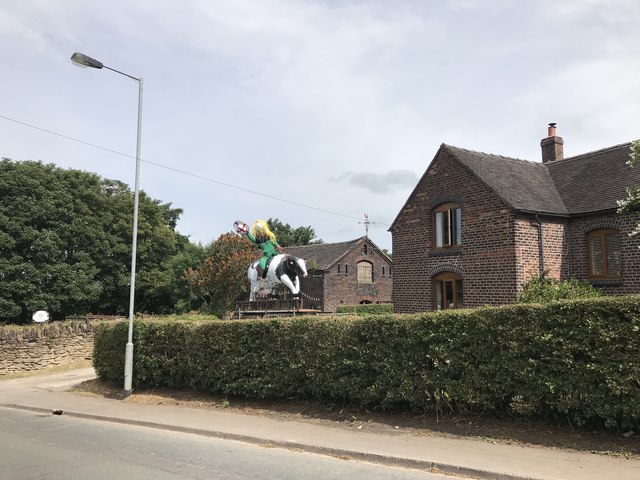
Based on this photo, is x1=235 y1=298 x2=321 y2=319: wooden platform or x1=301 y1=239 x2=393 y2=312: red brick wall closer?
x1=235 y1=298 x2=321 y2=319: wooden platform

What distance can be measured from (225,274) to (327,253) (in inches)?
441

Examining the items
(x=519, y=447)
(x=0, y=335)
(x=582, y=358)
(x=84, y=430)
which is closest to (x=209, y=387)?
(x=84, y=430)

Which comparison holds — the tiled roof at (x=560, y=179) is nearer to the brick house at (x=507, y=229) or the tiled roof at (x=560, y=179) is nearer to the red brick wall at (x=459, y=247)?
the brick house at (x=507, y=229)

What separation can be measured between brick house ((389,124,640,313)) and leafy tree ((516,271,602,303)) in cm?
39

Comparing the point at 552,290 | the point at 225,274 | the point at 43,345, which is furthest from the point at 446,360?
the point at 225,274

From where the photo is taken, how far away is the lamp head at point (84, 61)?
12.9 metres

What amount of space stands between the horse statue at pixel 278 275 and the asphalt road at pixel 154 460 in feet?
41.3

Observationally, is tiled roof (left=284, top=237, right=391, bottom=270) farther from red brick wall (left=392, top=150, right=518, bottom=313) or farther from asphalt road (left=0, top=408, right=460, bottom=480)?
asphalt road (left=0, top=408, right=460, bottom=480)

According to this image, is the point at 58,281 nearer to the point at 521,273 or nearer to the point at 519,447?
the point at 521,273

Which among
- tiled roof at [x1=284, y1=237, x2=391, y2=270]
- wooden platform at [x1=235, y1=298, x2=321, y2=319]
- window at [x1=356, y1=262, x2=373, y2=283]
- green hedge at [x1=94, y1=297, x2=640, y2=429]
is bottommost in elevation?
green hedge at [x1=94, y1=297, x2=640, y2=429]

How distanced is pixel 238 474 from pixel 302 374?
381cm

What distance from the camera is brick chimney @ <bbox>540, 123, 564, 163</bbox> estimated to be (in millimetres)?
23031

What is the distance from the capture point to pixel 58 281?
36.5m

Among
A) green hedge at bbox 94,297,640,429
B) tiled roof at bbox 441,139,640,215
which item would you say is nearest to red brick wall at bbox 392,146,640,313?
tiled roof at bbox 441,139,640,215
